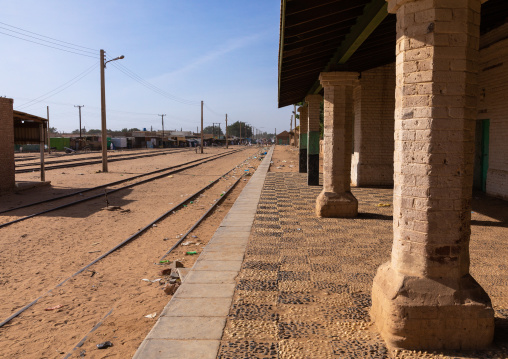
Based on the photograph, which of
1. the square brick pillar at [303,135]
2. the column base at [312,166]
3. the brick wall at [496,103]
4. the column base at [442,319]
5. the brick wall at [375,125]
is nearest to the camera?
the column base at [442,319]

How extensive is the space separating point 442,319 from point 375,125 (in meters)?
12.3

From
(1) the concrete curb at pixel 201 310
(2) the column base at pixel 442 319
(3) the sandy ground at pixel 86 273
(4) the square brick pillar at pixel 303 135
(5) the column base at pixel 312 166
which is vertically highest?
(4) the square brick pillar at pixel 303 135

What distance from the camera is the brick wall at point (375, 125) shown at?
14836 millimetres

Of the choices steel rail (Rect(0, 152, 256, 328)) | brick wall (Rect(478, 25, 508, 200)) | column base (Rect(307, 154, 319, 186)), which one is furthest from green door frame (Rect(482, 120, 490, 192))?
steel rail (Rect(0, 152, 256, 328))

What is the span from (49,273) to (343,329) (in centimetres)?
491

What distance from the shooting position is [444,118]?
3674 millimetres

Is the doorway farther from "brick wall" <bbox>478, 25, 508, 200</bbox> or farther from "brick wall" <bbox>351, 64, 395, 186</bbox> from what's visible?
"brick wall" <bbox>351, 64, 395, 186</bbox>

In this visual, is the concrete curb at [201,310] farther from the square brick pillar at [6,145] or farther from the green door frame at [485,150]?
the square brick pillar at [6,145]

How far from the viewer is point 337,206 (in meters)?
9.77

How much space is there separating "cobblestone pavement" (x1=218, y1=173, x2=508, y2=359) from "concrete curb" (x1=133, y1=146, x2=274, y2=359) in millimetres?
142

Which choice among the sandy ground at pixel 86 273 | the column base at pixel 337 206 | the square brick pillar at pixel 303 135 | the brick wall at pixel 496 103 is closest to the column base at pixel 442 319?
the sandy ground at pixel 86 273

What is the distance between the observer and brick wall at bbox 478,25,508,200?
11.2 metres

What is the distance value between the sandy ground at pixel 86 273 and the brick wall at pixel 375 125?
588 cm

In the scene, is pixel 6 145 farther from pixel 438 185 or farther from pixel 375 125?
pixel 438 185
